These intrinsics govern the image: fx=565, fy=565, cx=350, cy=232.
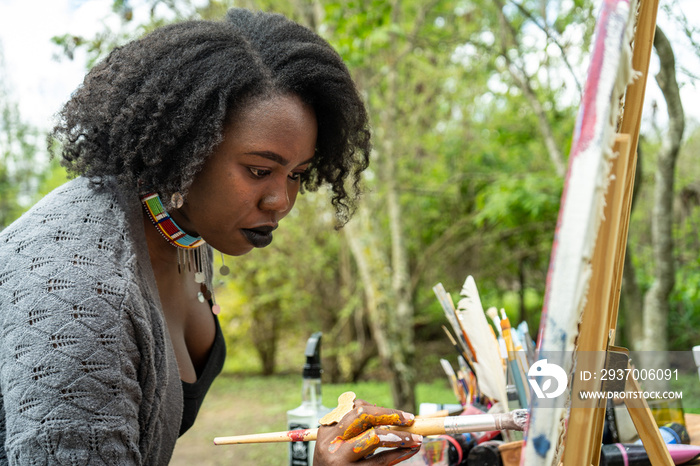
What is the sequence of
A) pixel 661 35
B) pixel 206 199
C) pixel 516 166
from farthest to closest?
pixel 516 166 < pixel 661 35 < pixel 206 199

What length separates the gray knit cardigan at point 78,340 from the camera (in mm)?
979

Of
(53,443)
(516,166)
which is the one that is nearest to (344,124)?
(53,443)

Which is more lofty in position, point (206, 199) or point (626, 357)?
point (206, 199)

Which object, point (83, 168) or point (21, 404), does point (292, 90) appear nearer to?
point (83, 168)

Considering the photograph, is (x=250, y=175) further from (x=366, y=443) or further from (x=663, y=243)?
(x=663, y=243)

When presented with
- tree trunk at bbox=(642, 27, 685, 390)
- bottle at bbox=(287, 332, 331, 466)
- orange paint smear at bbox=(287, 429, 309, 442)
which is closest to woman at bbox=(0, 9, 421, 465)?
orange paint smear at bbox=(287, 429, 309, 442)

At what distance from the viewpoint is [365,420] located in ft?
3.31

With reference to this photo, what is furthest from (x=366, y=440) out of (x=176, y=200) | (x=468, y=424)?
(x=176, y=200)

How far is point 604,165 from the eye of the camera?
0.54m

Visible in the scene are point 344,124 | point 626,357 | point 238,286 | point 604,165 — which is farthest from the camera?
point 238,286

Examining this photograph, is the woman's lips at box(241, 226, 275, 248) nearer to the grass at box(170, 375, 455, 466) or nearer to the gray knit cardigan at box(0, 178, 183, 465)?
the gray knit cardigan at box(0, 178, 183, 465)

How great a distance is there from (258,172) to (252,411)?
5.82m

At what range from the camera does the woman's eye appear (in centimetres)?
129

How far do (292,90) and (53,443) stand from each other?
89 cm
